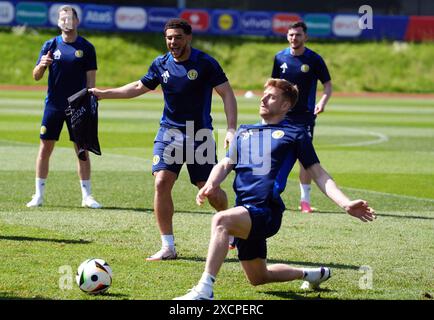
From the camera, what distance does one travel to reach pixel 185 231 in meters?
11.4

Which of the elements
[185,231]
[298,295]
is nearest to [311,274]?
[298,295]

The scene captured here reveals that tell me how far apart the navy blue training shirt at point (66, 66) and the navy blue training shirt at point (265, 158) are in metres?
5.65

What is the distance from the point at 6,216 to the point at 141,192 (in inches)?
124

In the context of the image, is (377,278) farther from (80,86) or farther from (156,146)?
(80,86)

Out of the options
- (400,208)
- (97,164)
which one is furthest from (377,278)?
(97,164)

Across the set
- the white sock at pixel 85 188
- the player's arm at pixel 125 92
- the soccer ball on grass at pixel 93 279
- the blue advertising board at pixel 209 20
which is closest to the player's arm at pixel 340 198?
the soccer ball on grass at pixel 93 279

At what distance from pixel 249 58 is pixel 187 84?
139ft

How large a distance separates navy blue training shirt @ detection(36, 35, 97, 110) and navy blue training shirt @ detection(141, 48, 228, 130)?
3347 mm

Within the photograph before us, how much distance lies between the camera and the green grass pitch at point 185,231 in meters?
8.34

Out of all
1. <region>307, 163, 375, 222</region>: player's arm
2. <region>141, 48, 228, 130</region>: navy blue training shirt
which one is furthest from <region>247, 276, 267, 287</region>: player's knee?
<region>141, 48, 228, 130</region>: navy blue training shirt

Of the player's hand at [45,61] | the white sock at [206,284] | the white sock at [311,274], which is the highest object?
the player's hand at [45,61]

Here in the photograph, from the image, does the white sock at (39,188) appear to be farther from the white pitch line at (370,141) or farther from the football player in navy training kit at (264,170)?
the white pitch line at (370,141)

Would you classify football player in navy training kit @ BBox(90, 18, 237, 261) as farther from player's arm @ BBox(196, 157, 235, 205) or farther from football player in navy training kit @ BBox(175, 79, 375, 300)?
player's arm @ BBox(196, 157, 235, 205)

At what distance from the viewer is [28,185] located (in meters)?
14.9
